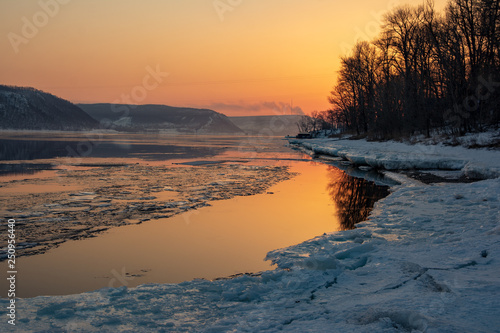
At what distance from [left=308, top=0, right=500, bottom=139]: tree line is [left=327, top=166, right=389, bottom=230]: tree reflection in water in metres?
12.0

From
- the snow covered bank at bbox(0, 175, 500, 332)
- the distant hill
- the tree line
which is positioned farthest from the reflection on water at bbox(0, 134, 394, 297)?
the distant hill

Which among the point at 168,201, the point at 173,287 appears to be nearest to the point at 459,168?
the point at 168,201

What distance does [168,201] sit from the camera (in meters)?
11.6

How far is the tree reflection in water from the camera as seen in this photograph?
32.7ft

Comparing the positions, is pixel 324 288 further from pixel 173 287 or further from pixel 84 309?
pixel 84 309

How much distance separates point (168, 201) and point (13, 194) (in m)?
4.98

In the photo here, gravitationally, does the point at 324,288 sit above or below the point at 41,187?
below

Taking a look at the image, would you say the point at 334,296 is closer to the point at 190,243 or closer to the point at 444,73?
the point at 190,243

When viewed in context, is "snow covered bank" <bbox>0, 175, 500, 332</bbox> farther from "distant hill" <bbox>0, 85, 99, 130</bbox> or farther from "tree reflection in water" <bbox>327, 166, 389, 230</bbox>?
"distant hill" <bbox>0, 85, 99, 130</bbox>

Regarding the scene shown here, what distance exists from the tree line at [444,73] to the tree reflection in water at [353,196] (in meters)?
12.0

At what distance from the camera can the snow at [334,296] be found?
11.7 ft

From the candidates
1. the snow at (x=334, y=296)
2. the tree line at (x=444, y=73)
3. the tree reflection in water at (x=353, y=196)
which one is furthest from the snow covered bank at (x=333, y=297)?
the tree line at (x=444, y=73)

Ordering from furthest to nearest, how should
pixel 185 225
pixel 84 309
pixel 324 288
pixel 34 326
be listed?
pixel 185 225
pixel 324 288
pixel 84 309
pixel 34 326

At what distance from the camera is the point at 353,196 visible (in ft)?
43.8
